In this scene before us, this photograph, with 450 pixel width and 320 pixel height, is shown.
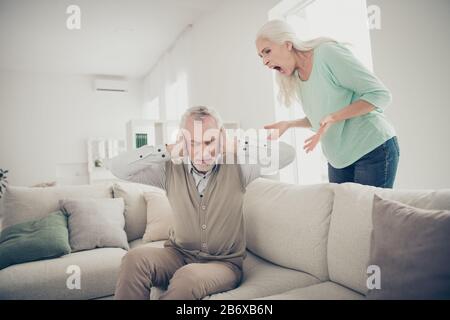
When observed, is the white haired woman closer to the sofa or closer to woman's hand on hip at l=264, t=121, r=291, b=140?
woman's hand on hip at l=264, t=121, r=291, b=140

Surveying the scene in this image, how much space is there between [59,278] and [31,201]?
77 centimetres

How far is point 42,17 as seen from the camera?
3.76m

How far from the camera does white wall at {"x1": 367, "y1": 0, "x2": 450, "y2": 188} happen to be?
1430mm

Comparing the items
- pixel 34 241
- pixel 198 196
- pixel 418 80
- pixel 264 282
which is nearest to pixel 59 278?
pixel 34 241

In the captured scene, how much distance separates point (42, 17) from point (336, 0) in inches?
135

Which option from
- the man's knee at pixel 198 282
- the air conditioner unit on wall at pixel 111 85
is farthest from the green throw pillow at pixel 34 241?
the air conditioner unit on wall at pixel 111 85

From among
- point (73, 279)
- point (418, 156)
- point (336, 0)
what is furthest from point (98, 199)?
point (336, 0)

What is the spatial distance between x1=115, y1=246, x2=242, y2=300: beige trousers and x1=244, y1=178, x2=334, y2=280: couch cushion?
0.27 meters

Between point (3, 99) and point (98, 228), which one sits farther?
point (3, 99)

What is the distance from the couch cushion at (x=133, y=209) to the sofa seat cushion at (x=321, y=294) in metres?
1.49

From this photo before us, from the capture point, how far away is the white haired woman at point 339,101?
1.23 meters

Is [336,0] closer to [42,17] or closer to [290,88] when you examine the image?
[290,88]

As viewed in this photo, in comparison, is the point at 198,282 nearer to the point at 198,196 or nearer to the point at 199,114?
the point at 198,196

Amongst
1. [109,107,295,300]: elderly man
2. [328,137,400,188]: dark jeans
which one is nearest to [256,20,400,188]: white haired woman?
[328,137,400,188]: dark jeans
